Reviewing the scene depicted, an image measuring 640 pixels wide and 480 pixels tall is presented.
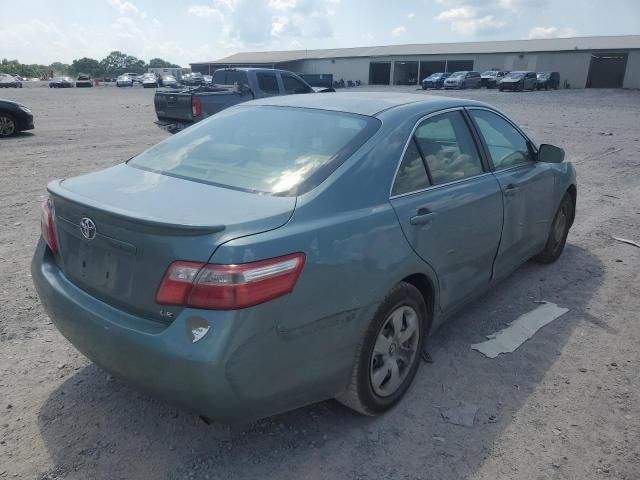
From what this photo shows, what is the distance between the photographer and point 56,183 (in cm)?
279

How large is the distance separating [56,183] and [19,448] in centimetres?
137

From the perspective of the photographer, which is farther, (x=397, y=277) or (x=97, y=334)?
(x=397, y=277)

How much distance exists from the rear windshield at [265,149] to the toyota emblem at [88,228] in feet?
1.91

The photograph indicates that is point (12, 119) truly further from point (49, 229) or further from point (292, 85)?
point (49, 229)

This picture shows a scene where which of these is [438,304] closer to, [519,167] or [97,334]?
[519,167]

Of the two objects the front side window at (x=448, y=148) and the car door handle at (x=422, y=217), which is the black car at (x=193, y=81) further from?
the car door handle at (x=422, y=217)

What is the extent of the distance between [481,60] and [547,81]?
514 inches

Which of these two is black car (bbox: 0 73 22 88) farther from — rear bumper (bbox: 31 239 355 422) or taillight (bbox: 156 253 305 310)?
taillight (bbox: 156 253 305 310)

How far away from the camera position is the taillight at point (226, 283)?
79.4 inches

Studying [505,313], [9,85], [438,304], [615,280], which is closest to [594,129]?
[615,280]

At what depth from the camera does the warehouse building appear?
49.5 meters

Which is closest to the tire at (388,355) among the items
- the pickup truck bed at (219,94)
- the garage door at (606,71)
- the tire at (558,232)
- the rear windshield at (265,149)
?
the rear windshield at (265,149)

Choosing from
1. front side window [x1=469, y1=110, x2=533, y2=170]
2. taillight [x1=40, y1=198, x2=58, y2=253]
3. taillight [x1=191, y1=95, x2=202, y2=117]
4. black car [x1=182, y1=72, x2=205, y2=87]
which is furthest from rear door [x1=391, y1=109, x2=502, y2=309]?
black car [x1=182, y1=72, x2=205, y2=87]

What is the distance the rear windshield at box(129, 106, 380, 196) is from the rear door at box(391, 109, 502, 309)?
0.38 m
